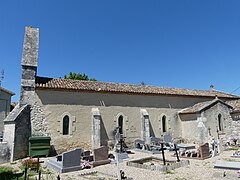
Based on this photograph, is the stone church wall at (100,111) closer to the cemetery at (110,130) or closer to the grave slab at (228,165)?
the cemetery at (110,130)

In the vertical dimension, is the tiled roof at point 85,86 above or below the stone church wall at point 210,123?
above

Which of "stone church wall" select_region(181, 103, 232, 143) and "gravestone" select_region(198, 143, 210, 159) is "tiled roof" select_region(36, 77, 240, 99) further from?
"gravestone" select_region(198, 143, 210, 159)

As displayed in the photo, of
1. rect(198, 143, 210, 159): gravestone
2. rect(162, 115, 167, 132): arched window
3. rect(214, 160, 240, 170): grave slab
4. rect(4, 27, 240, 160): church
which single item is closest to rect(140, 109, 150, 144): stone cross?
rect(4, 27, 240, 160): church

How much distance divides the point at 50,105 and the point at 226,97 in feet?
65.8

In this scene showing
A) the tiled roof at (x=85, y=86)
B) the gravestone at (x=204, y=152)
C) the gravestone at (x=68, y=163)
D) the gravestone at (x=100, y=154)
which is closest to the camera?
the gravestone at (x=68, y=163)

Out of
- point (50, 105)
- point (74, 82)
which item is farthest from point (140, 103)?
point (50, 105)

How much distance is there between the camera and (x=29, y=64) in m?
14.0

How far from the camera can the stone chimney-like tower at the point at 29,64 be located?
1344cm

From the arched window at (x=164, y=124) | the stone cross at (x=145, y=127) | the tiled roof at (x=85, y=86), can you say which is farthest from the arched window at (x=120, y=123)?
the arched window at (x=164, y=124)

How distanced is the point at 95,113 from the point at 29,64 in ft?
20.3

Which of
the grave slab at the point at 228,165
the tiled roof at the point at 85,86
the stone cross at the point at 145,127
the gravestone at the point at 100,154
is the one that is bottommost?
the grave slab at the point at 228,165

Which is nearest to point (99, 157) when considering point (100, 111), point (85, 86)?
point (100, 111)

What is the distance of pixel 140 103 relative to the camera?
17781 mm

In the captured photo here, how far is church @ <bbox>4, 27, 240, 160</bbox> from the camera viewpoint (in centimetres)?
1341
